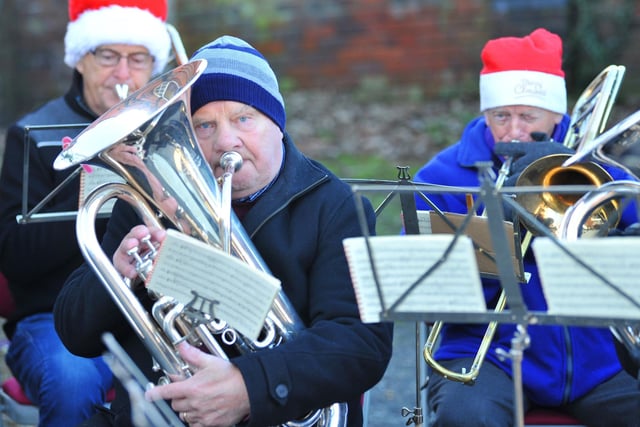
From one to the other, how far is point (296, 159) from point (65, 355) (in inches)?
40.9

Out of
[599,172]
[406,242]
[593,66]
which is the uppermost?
[406,242]

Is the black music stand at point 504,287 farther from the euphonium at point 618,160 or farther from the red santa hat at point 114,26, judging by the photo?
the red santa hat at point 114,26

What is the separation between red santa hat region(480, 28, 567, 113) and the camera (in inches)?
127

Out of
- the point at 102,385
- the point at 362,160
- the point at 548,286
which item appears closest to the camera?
the point at 548,286

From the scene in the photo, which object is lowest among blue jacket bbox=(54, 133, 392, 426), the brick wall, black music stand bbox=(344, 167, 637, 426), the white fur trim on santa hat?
the brick wall

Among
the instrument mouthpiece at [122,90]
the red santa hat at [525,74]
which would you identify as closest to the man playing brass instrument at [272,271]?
the instrument mouthpiece at [122,90]

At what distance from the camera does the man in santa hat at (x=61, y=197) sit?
9.78ft

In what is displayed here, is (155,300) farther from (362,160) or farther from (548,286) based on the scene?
(362,160)

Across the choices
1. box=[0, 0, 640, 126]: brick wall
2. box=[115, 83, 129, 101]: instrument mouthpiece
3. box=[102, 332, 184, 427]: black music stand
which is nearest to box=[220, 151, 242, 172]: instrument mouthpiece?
box=[102, 332, 184, 427]: black music stand

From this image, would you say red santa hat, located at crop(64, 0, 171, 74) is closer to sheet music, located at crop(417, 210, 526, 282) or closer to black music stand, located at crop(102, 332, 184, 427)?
sheet music, located at crop(417, 210, 526, 282)

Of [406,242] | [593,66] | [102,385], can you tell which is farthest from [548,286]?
[593,66]

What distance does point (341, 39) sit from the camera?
25.0 feet

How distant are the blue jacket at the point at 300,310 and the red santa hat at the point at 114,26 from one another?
1010mm

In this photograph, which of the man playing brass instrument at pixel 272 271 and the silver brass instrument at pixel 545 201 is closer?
the man playing brass instrument at pixel 272 271
